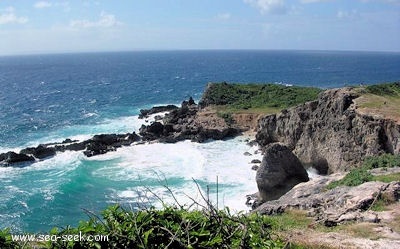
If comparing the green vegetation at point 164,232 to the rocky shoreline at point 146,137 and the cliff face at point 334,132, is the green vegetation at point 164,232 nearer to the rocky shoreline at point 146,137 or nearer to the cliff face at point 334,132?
the cliff face at point 334,132

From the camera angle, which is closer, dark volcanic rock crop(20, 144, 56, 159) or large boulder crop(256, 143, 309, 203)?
large boulder crop(256, 143, 309, 203)

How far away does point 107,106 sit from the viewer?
9025 centimetres

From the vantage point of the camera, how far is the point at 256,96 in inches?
3027

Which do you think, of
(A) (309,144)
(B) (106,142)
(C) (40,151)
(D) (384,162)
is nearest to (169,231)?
(D) (384,162)

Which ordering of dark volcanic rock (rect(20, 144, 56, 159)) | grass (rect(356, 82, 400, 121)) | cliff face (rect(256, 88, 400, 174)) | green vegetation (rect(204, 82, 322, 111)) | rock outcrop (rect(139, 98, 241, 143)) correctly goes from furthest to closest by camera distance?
green vegetation (rect(204, 82, 322, 111)) → rock outcrop (rect(139, 98, 241, 143)) → dark volcanic rock (rect(20, 144, 56, 159)) → grass (rect(356, 82, 400, 121)) → cliff face (rect(256, 88, 400, 174))

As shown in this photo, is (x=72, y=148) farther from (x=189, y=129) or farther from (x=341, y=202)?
(x=341, y=202)

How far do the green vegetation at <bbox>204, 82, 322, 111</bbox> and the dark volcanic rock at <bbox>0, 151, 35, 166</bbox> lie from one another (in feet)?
107

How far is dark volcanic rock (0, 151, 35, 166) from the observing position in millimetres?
50250

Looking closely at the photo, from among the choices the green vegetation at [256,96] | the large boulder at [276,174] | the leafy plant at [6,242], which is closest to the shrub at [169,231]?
the leafy plant at [6,242]

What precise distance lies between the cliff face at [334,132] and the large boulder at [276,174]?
679cm

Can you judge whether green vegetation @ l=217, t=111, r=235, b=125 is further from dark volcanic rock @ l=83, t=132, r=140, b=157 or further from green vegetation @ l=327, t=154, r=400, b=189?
green vegetation @ l=327, t=154, r=400, b=189

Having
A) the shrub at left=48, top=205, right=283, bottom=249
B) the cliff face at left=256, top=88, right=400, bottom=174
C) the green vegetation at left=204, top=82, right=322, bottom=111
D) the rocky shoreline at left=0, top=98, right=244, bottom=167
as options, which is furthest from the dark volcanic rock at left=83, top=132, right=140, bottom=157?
the shrub at left=48, top=205, right=283, bottom=249

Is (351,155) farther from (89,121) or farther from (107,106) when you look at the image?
(107,106)

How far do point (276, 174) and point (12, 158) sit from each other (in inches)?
1341
